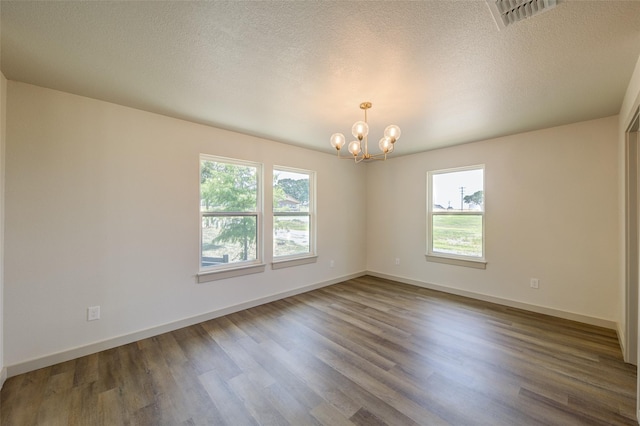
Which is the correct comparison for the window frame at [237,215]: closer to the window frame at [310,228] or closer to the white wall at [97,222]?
the white wall at [97,222]

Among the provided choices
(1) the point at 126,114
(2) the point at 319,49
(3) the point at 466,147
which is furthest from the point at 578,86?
(1) the point at 126,114

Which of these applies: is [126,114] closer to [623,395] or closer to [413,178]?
[413,178]

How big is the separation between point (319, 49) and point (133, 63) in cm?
139

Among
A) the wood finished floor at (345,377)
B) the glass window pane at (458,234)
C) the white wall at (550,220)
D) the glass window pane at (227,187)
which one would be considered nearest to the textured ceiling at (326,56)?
the white wall at (550,220)

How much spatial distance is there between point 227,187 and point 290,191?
1073 mm

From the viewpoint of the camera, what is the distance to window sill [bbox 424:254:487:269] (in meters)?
3.87

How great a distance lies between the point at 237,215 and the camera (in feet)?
11.5

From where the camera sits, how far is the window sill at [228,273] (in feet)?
10.4

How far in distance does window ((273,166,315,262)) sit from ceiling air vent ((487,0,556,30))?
307cm

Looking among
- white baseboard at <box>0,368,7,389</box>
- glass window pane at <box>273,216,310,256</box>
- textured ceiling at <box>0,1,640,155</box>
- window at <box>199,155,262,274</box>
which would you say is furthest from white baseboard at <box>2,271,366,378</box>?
textured ceiling at <box>0,1,640,155</box>

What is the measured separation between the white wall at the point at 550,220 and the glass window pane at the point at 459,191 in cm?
15

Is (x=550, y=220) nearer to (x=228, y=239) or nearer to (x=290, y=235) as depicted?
(x=290, y=235)

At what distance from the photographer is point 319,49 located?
1694 mm

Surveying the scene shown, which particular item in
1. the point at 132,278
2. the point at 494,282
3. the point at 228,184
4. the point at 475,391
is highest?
the point at 228,184
